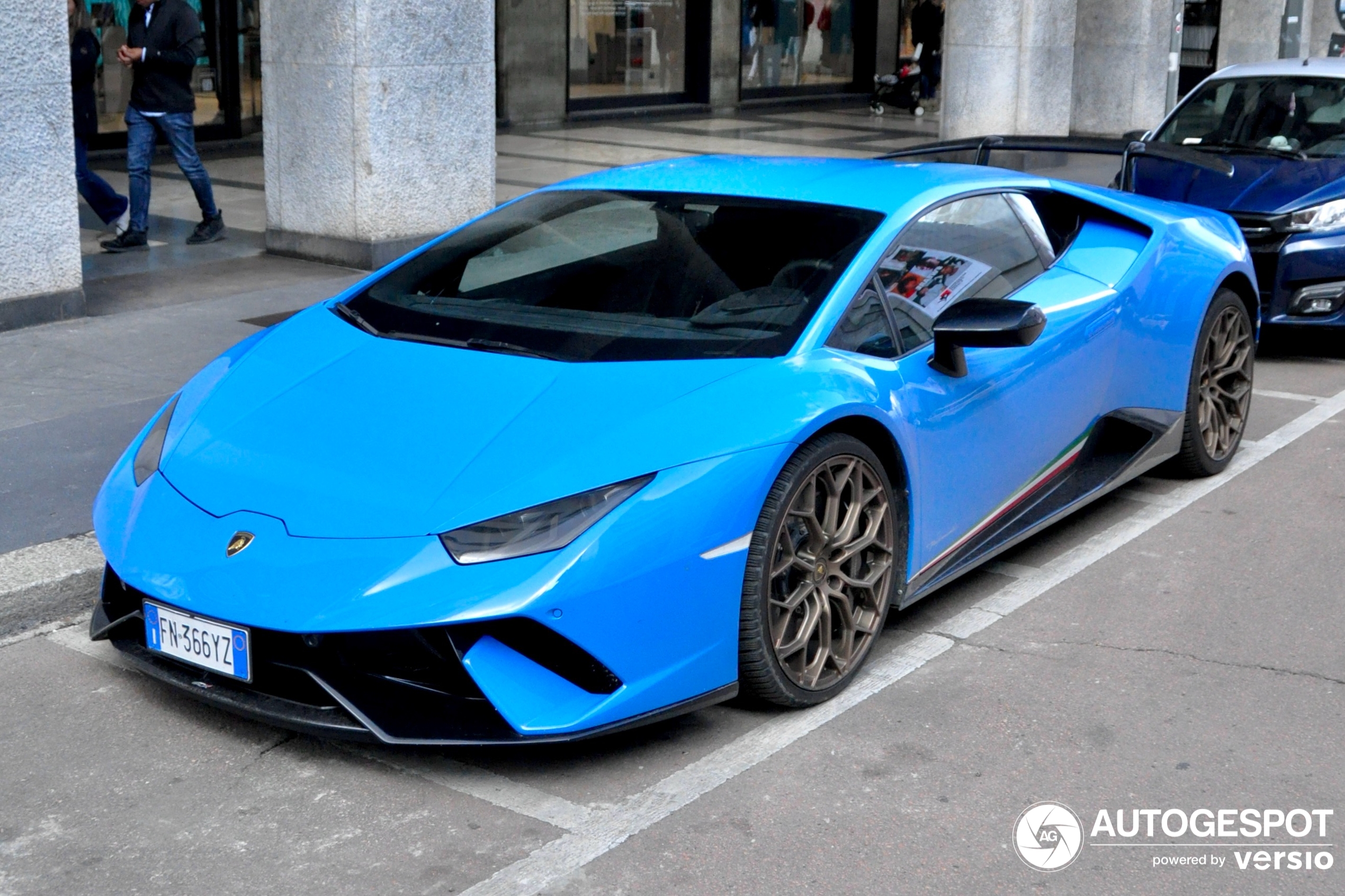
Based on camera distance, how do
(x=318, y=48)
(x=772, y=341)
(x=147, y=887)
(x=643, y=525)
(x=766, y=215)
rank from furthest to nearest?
(x=318, y=48) → (x=766, y=215) → (x=772, y=341) → (x=643, y=525) → (x=147, y=887)

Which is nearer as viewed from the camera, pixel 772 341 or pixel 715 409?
pixel 715 409

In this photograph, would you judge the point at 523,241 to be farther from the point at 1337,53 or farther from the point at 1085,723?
the point at 1337,53

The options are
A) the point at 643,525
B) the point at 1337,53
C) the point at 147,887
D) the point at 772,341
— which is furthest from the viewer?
the point at 1337,53

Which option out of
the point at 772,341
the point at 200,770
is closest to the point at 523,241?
the point at 772,341

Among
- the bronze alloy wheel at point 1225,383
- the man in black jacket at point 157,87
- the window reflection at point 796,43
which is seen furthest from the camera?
→ the window reflection at point 796,43

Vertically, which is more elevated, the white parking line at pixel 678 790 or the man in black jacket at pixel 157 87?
the man in black jacket at pixel 157 87

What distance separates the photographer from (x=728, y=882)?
10.7ft

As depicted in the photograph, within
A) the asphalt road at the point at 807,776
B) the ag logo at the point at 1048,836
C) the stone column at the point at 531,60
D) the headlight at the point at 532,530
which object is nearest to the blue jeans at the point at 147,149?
the asphalt road at the point at 807,776

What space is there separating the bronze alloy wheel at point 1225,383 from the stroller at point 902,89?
18.4 m

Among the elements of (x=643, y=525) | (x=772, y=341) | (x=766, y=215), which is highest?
(x=766, y=215)

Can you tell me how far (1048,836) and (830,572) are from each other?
910mm

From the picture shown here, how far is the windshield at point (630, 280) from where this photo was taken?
4.28 m

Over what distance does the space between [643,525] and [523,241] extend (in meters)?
1.72

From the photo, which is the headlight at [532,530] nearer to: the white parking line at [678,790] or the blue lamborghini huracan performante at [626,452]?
the blue lamborghini huracan performante at [626,452]
